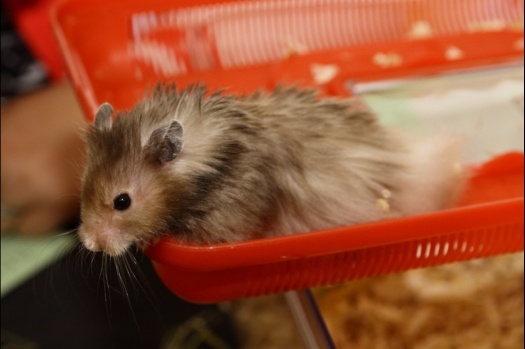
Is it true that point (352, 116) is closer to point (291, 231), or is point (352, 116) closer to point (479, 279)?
point (291, 231)

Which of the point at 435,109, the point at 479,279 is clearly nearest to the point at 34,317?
the point at 479,279

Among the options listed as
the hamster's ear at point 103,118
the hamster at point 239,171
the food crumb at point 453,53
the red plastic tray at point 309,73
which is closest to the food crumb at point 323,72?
the red plastic tray at point 309,73

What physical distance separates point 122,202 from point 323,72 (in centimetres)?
119

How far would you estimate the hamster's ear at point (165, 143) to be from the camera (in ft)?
3.90

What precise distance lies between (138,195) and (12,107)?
1.62m

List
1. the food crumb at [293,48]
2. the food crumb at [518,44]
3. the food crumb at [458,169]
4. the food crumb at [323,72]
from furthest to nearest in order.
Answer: the food crumb at [293,48]
the food crumb at [518,44]
the food crumb at [323,72]
the food crumb at [458,169]

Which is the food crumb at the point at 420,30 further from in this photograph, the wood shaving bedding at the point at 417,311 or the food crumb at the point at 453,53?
the wood shaving bedding at the point at 417,311

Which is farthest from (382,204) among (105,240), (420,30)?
(420,30)

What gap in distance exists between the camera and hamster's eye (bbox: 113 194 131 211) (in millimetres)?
1222

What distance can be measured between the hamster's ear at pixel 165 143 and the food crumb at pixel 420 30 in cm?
165

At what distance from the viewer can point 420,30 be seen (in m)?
2.51

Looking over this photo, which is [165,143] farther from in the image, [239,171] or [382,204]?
[382,204]

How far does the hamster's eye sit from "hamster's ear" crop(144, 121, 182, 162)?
0.11 m

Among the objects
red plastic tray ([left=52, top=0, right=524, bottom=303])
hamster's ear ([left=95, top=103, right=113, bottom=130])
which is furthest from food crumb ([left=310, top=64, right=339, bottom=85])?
hamster's ear ([left=95, top=103, right=113, bottom=130])
